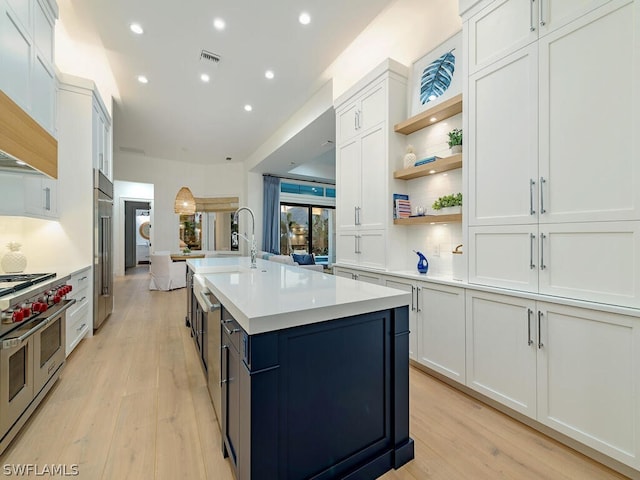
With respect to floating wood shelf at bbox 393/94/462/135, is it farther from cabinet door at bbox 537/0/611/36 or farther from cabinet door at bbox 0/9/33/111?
cabinet door at bbox 0/9/33/111

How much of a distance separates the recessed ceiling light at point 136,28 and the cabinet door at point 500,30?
331 centimetres

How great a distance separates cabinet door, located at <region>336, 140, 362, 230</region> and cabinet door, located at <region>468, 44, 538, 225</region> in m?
1.41

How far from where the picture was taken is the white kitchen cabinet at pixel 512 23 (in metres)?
1.69

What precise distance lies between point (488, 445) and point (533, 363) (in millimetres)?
568

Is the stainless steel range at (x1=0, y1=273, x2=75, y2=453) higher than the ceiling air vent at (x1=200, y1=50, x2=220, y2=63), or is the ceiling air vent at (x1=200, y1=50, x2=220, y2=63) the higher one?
the ceiling air vent at (x1=200, y1=50, x2=220, y2=63)

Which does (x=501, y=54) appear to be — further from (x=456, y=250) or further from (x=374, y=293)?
(x=374, y=293)

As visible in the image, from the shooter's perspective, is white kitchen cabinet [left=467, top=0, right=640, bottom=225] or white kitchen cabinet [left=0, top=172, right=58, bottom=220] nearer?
white kitchen cabinet [left=467, top=0, right=640, bottom=225]

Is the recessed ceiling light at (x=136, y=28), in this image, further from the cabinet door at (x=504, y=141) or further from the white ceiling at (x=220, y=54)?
the cabinet door at (x=504, y=141)

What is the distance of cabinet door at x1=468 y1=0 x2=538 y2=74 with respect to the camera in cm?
187

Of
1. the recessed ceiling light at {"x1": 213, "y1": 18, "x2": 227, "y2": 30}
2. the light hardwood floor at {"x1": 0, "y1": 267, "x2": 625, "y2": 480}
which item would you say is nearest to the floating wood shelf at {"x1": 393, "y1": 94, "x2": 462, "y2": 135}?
the recessed ceiling light at {"x1": 213, "y1": 18, "x2": 227, "y2": 30}

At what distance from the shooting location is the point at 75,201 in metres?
3.35

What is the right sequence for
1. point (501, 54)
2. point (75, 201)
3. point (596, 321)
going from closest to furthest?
point (596, 321) < point (501, 54) < point (75, 201)

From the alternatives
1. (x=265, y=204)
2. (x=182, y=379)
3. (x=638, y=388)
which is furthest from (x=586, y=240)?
(x=265, y=204)

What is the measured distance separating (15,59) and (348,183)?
3.05 metres
